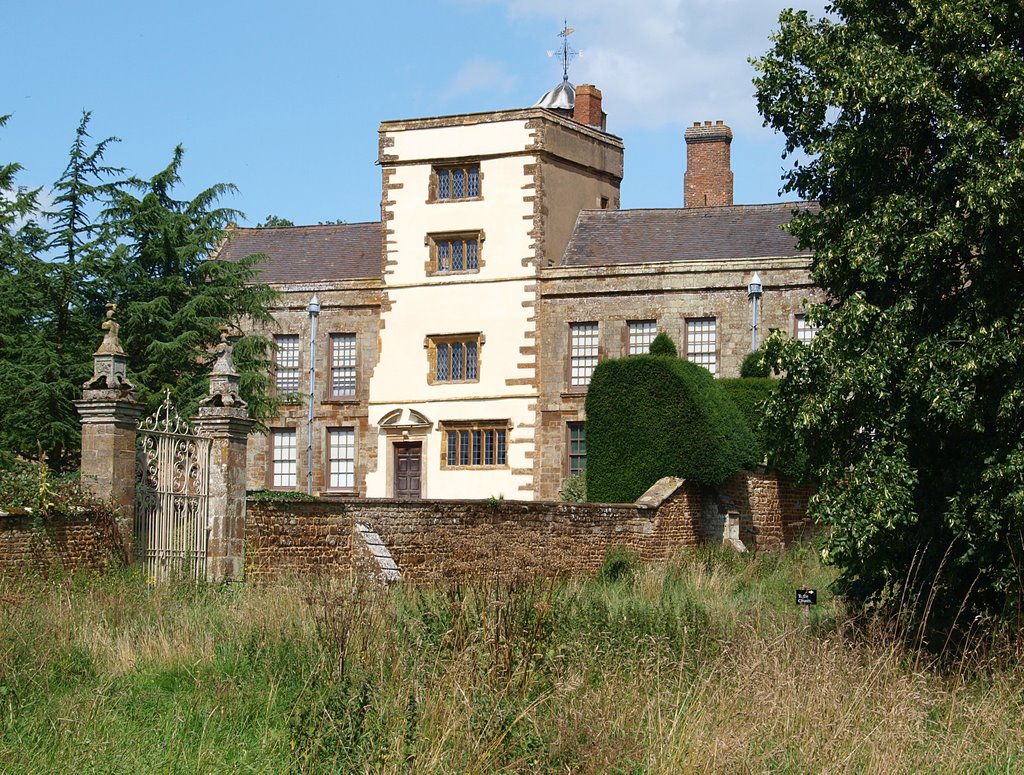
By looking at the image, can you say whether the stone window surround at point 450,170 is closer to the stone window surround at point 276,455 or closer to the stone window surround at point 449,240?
the stone window surround at point 449,240

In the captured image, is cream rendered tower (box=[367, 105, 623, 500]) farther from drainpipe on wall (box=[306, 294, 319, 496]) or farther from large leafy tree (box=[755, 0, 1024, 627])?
large leafy tree (box=[755, 0, 1024, 627])

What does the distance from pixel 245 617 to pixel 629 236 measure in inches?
951

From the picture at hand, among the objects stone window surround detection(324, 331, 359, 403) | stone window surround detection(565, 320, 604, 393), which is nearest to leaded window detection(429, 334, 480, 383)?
stone window surround detection(324, 331, 359, 403)

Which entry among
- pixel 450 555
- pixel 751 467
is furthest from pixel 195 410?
pixel 751 467

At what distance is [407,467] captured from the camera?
1358 inches

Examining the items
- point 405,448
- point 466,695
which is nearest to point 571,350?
point 405,448

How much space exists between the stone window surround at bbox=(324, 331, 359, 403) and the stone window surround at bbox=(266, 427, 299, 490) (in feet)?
4.13

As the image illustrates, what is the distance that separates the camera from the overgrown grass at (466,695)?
8.14 m

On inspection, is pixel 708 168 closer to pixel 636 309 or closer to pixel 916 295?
pixel 636 309

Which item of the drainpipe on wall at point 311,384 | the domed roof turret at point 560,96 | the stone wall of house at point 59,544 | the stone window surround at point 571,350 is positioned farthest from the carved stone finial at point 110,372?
the domed roof turret at point 560,96

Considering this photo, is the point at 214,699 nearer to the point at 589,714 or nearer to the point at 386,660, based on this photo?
the point at 386,660

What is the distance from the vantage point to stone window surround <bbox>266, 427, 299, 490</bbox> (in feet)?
115

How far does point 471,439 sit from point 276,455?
4.99 metres

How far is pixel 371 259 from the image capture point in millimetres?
36250
